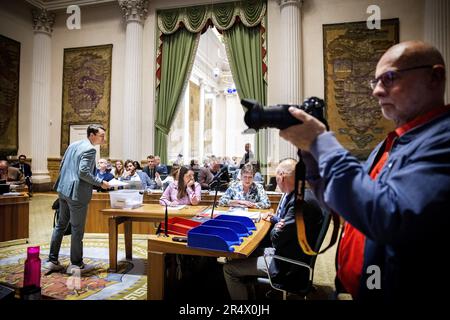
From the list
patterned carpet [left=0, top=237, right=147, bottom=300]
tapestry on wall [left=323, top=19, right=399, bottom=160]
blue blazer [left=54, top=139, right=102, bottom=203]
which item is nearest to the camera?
patterned carpet [left=0, top=237, right=147, bottom=300]

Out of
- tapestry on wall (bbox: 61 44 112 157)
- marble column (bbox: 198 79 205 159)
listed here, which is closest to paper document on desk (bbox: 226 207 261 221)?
tapestry on wall (bbox: 61 44 112 157)

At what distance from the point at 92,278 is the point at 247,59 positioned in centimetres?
562

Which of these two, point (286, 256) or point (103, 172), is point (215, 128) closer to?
point (103, 172)

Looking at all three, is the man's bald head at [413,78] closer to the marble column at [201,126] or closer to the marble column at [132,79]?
the marble column at [132,79]

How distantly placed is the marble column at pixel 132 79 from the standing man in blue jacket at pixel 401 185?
22.4 ft

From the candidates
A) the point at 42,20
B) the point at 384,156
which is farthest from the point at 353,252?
the point at 42,20

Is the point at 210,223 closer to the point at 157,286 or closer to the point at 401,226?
the point at 157,286

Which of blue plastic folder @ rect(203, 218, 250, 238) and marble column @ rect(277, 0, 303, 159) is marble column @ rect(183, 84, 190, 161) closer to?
marble column @ rect(277, 0, 303, 159)

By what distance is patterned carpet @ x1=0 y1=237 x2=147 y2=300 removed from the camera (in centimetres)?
240

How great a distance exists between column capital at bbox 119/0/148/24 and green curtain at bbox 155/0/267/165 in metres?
0.39

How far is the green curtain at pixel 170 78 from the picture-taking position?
7090 mm

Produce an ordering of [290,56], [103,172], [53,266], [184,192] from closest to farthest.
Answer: [53,266] < [184,192] < [103,172] < [290,56]

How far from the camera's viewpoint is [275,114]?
773 mm

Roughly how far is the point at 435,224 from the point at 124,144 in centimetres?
720
